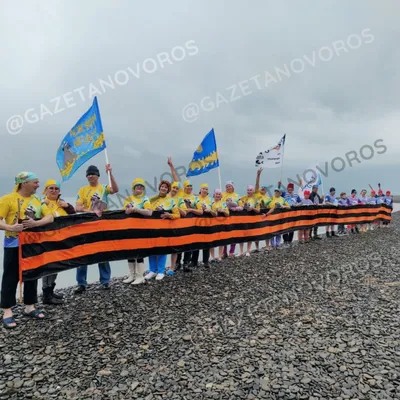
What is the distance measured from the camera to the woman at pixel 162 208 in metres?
7.73

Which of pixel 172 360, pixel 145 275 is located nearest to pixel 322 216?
pixel 145 275

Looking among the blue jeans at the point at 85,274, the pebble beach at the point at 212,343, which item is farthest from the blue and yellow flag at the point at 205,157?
the blue jeans at the point at 85,274

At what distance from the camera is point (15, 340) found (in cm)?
476

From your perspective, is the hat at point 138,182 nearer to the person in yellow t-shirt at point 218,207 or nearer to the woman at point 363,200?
the person in yellow t-shirt at point 218,207

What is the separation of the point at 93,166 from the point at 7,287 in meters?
2.86

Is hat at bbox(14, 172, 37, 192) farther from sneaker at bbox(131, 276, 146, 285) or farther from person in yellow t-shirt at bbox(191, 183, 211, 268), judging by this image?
person in yellow t-shirt at bbox(191, 183, 211, 268)

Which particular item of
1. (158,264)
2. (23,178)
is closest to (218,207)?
(158,264)

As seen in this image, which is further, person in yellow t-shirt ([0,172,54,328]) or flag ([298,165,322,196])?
flag ([298,165,322,196])

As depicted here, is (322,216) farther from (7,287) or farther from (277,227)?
(7,287)

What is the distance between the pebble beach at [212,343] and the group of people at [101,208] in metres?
0.38

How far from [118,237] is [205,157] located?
16.6 ft

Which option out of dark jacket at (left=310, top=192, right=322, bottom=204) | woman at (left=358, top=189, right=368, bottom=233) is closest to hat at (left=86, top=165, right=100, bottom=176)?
dark jacket at (left=310, top=192, right=322, bottom=204)

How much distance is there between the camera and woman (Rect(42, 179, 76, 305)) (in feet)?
20.3

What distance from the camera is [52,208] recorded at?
614cm
